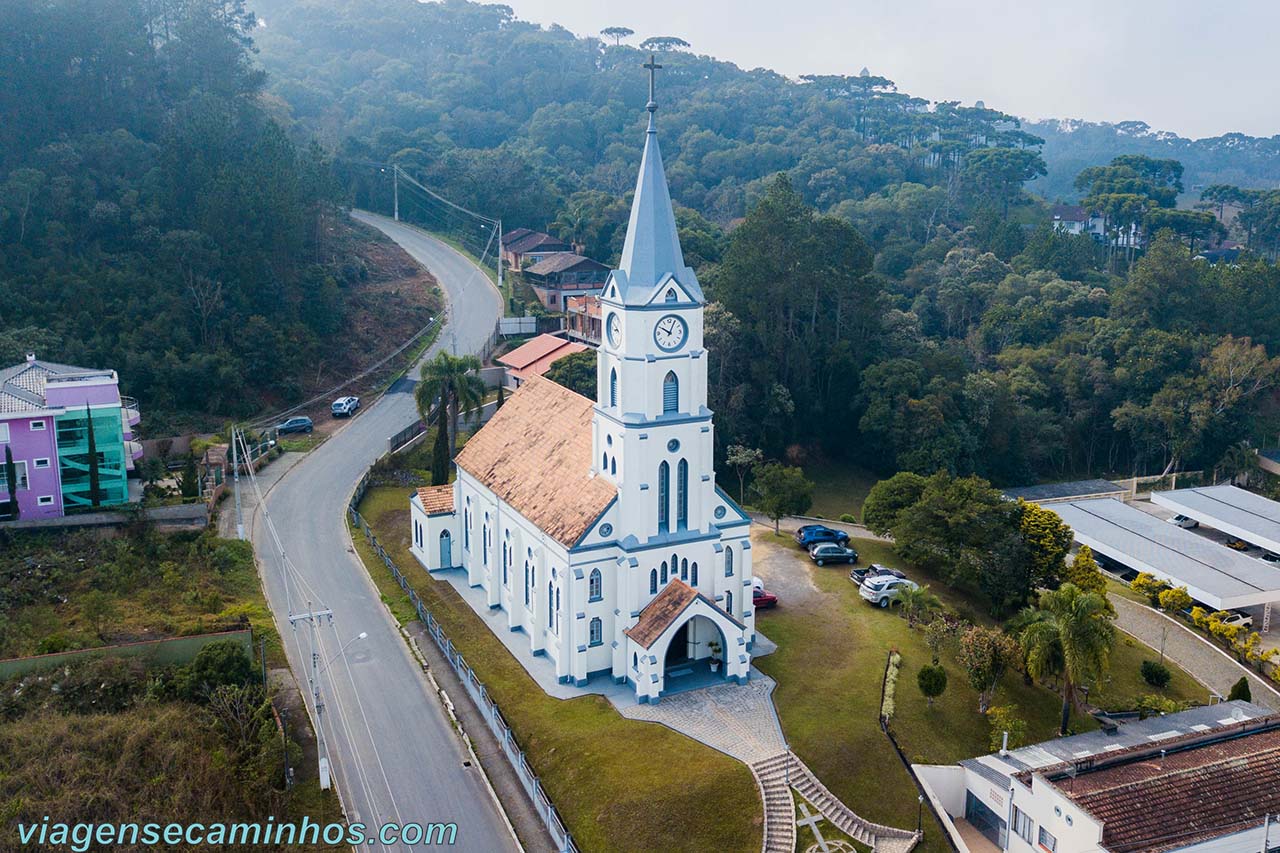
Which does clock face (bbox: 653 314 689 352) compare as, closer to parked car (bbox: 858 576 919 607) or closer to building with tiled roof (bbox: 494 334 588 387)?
parked car (bbox: 858 576 919 607)

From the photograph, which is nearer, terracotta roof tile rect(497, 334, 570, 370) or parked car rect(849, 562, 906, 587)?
parked car rect(849, 562, 906, 587)

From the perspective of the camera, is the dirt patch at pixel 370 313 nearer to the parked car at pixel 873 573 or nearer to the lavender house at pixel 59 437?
the lavender house at pixel 59 437

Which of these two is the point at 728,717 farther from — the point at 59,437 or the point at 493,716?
the point at 59,437

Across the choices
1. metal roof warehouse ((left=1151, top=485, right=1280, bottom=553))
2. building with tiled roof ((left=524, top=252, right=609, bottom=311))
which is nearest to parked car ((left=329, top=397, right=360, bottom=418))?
building with tiled roof ((left=524, top=252, right=609, bottom=311))

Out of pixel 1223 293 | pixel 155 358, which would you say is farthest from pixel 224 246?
pixel 1223 293

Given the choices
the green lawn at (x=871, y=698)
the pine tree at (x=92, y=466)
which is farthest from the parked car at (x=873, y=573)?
the pine tree at (x=92, y=466)

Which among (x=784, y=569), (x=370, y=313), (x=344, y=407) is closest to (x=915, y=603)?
(x=784, y=569)
